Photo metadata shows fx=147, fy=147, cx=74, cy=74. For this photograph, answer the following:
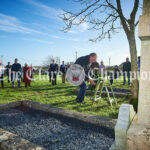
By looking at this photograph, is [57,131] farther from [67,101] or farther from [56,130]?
[67,101]

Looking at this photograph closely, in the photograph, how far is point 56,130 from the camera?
11.0 feet

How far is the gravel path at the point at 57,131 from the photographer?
274 cm

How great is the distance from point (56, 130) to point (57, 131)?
6cm

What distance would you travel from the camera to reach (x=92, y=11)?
679cm

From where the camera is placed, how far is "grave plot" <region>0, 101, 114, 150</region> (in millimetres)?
2750

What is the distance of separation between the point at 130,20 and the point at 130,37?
637 mm

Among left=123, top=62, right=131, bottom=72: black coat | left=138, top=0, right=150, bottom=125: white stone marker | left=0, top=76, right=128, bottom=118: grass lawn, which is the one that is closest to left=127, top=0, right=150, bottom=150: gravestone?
left=138, top=0, right=150, bottom=125: white stone marker

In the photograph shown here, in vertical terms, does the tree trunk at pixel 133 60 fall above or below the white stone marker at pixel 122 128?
above

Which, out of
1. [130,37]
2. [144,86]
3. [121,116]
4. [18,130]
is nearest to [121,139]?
[121,116]

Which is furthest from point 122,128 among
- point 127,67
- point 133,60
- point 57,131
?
point 127,67

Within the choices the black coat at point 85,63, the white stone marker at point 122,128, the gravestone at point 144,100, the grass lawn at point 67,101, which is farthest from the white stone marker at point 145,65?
the black coat at point 85,63

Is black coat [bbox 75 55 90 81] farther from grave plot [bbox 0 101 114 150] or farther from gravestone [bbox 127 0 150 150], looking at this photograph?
gravestone [bbox 127 0 150 150]

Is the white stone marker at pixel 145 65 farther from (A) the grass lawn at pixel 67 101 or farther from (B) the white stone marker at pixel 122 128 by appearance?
(A) the grass lawn at pixel 67 101

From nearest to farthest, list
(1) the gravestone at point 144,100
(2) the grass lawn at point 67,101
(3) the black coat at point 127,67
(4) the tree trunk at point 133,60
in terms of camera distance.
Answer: (1) the gravestone at point 144,100, (2) the grass lawn at point 67,101, (4) the tree trunk at point 133,60, (3) the black coat at point 127,67
